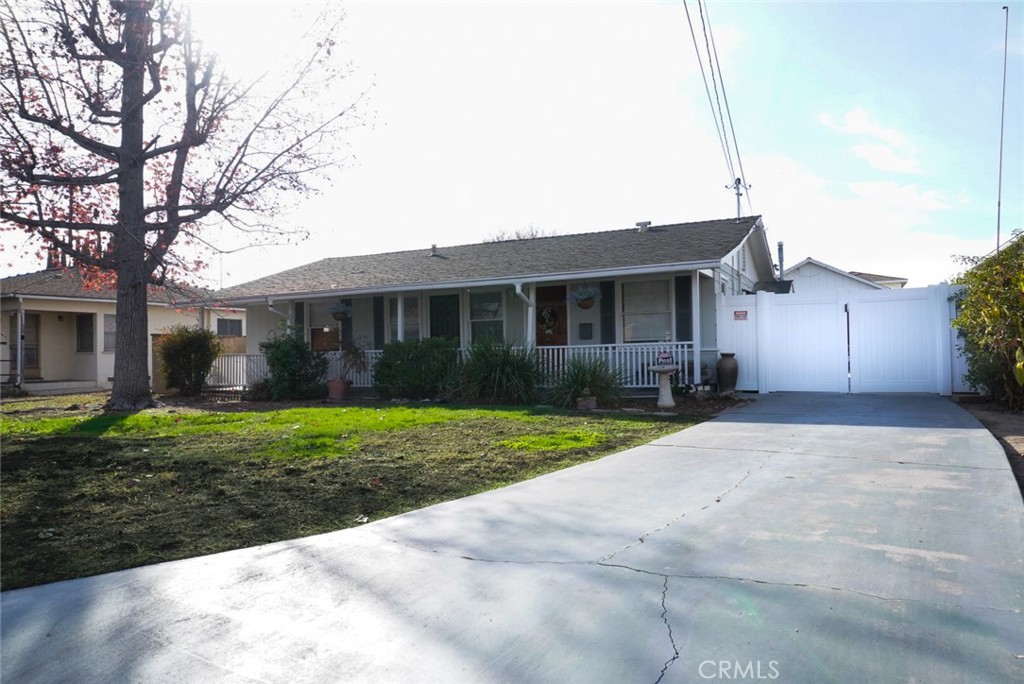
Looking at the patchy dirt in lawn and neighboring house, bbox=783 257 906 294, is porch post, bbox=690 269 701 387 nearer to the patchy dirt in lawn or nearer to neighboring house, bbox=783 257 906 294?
the patchy dirt in lawn

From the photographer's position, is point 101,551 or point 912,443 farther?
point 912,443

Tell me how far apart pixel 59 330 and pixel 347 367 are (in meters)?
12.7

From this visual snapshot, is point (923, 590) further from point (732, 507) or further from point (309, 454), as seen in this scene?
point (309, 454)

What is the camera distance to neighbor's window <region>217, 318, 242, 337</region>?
84.6 feet

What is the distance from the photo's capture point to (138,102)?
37.5ft

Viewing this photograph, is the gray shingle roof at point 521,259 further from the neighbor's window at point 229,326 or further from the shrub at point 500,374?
the neighbor's window at point 229,326

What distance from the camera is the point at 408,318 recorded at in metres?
17.7

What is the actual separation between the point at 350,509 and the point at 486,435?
12.3 feet

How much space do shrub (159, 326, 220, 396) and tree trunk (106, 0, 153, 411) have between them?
13.8 feet

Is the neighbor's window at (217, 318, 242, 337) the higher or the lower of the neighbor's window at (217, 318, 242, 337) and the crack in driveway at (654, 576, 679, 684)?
the higher

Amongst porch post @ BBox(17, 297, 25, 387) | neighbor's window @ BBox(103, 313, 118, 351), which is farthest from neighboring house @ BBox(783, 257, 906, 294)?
porch post @ BBox(17, 297, 25, 387)

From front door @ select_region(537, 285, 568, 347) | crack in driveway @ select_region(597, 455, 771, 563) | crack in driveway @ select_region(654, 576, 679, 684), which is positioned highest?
front door @ select_region(537, 285, 568, 347)

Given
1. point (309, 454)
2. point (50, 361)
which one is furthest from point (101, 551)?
point (50, 361)

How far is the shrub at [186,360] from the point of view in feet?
56.6
